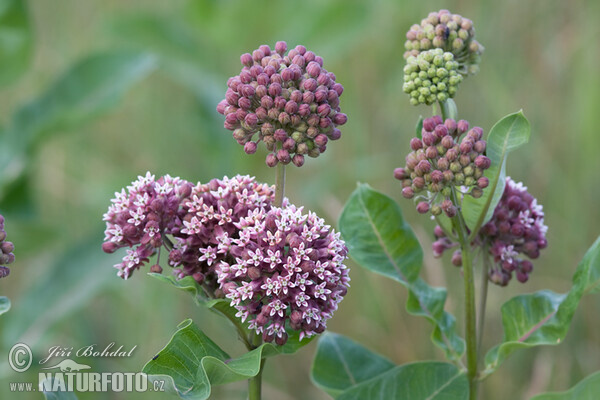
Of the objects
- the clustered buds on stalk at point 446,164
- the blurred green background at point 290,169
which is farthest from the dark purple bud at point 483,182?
the blurred green background at point 290,169

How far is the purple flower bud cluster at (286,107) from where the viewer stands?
5.91ft

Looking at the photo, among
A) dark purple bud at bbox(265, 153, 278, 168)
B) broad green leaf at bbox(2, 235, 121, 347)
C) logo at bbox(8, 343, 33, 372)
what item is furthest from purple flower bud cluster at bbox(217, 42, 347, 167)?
broad green leaf at bbox(2, 235, 121, 347)

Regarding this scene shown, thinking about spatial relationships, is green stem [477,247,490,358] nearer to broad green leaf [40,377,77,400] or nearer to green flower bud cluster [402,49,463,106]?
green flower bud cluster [402,49,463,106]

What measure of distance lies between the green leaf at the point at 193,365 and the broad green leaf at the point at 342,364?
54cm

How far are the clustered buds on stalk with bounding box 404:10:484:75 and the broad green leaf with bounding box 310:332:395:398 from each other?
0.93 metres

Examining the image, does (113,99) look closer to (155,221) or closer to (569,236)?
(155,221)

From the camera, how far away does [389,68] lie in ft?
16.4

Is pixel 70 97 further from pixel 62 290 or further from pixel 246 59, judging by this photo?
pixel 246 59

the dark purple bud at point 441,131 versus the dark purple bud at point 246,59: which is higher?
the dark purple bud at point 246,59

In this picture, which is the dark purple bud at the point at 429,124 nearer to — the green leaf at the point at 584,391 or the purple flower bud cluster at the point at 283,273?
the purple flower bud cluster at the point at 283,273

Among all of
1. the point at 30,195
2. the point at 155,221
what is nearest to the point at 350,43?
the point at 30,195

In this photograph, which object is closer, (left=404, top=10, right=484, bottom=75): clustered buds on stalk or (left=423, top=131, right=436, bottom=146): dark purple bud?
(left=423, top=131, right=436, bottom=146): dark purple bud

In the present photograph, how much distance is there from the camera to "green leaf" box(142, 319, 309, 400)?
1688 mm

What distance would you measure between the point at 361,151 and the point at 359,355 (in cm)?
256
